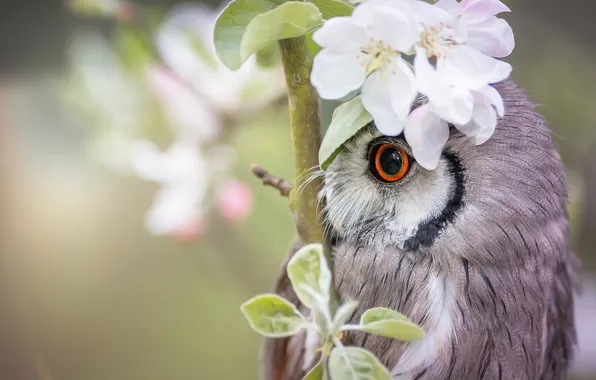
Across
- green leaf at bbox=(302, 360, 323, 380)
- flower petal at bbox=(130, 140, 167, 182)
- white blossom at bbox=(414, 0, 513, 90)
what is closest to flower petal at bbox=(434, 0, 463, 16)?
white blossom at bbox=(414, 0, 513, 90)

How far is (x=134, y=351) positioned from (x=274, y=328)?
1.98 feet

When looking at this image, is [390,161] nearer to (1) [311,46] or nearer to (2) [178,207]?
(1) [311,46]

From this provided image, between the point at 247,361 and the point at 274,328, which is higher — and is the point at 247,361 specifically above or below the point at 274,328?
below

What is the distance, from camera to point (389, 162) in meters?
0.40

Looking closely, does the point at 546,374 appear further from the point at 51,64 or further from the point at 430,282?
the point at 51,64

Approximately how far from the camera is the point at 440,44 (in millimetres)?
336

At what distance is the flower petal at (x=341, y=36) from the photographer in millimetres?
319

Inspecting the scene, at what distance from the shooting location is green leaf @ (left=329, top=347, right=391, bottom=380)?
13.7 inches

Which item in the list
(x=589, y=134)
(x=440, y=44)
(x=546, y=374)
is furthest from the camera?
Result: (x=589, y=134)

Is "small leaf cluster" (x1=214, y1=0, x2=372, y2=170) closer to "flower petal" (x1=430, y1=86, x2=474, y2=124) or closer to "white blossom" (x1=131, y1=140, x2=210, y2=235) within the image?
"flower petal" (x1=430, y1=86, x2=474, y2=124)

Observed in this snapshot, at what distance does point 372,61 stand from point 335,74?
0.02m

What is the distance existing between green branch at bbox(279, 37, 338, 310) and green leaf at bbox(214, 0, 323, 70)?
0.9 inches

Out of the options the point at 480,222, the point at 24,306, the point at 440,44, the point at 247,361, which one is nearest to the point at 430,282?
the point at 480,222

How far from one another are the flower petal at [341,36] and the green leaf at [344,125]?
34 millimetres
